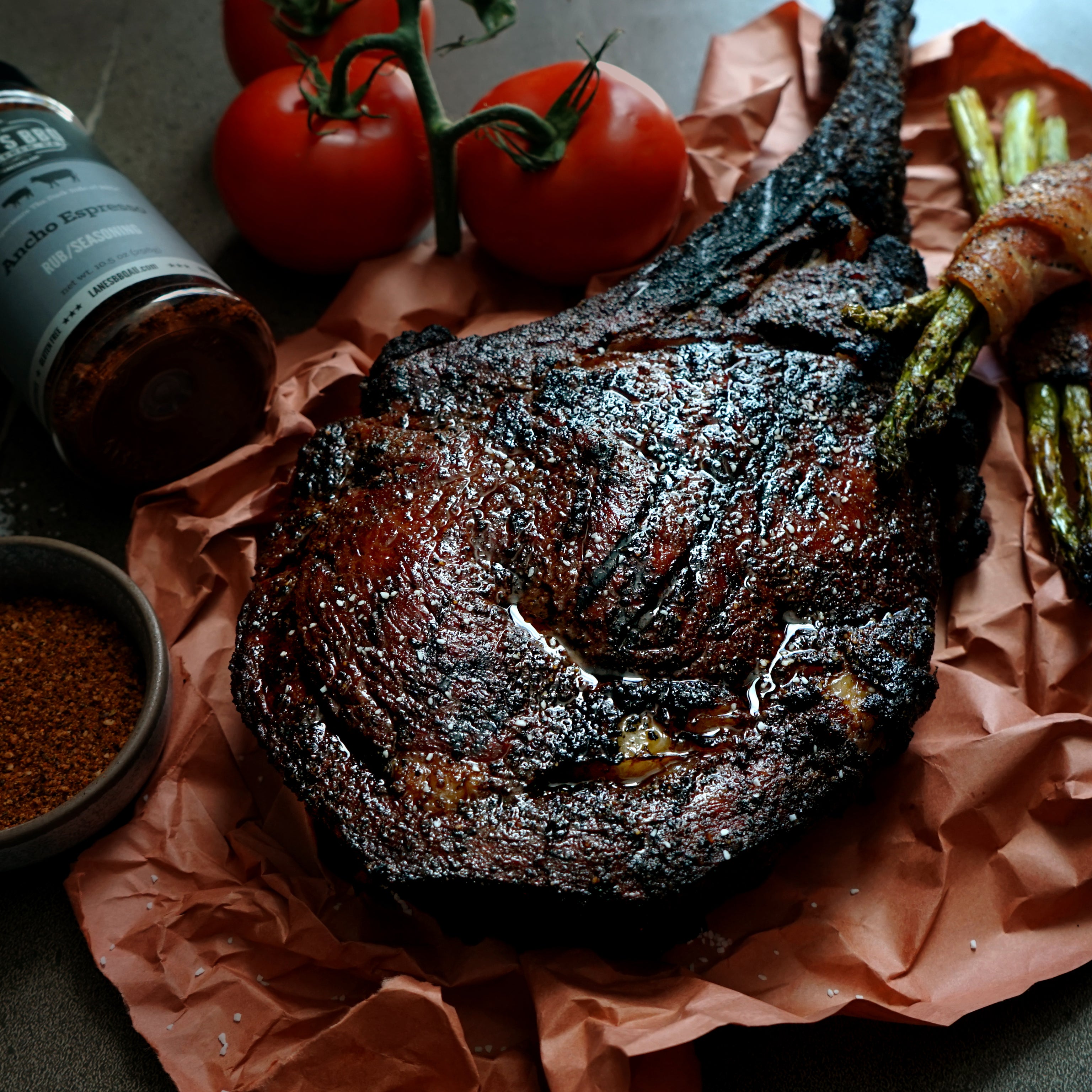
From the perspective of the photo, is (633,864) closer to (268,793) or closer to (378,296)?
(268,793)

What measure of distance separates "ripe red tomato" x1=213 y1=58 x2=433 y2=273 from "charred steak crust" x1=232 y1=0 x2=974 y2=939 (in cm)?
51

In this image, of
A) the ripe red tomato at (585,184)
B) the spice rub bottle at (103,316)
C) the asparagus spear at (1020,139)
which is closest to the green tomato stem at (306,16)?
the ripe red tomato at (585,184)

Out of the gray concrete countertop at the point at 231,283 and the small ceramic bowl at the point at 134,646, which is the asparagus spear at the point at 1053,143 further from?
the small ceramic bowl at the point at 134,646

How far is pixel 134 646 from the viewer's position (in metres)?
1.75

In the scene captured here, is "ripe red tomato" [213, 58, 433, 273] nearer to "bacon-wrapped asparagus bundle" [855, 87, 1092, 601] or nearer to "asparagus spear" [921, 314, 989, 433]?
"bacon-wrapped asparagus bundle" [855, 87, 1092, 601]

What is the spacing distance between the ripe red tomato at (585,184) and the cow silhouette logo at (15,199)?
2.74 feet

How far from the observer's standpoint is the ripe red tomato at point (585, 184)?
208 cm

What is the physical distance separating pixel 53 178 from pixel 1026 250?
178 cm

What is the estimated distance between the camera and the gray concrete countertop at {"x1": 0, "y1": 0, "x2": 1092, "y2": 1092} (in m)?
1.57

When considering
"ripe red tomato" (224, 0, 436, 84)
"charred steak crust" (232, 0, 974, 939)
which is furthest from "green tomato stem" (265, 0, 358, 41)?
"charred steak crust" (232, 0, 974, 939)

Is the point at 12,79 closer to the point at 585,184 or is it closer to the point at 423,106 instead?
the point at 423,106

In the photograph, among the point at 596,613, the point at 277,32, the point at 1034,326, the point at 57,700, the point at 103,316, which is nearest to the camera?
the point at 596,613

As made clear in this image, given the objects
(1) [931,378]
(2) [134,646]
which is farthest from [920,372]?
(2) [134,646]

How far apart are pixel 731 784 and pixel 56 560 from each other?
1.15 meters
